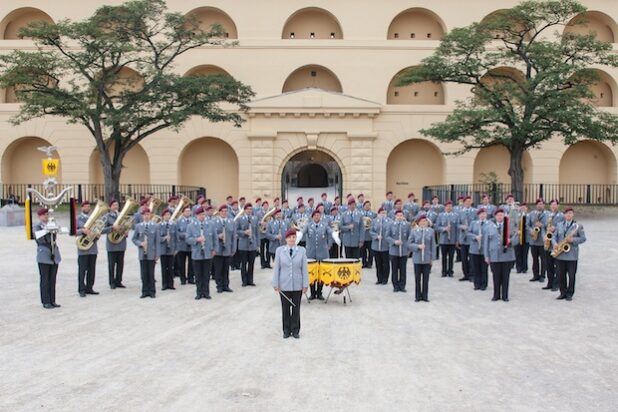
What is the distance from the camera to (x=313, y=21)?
121 ft

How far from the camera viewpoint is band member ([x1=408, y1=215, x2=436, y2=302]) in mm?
13758

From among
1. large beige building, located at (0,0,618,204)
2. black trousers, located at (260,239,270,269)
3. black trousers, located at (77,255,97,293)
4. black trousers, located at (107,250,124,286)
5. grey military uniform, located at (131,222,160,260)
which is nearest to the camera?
grey military uniform, located at (131,222,160,260)

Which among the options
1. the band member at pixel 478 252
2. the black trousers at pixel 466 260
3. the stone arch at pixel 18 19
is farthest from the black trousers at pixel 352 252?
the stone arch at pixel 18 19

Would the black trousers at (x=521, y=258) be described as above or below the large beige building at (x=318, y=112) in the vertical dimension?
below

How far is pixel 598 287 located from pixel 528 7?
16248 millimetres

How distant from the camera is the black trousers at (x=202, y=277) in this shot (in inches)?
555

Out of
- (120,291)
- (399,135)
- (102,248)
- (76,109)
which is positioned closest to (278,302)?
(120,291)

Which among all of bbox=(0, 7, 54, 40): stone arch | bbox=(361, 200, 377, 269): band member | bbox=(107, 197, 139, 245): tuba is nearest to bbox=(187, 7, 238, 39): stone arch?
bbox=(0, 7, 54, 40): stone arch

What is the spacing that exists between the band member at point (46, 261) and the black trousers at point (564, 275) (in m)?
10.2

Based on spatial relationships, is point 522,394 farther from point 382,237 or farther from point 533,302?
point 382,237

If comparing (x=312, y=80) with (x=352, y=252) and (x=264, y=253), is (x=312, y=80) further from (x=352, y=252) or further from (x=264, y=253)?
(x=352, y=252)

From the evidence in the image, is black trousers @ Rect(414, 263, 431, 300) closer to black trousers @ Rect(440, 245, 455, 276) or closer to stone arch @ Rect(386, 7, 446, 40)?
black trousers @ Rect(440, 245, 455, 276)

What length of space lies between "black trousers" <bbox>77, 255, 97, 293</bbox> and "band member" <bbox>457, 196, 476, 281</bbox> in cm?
867

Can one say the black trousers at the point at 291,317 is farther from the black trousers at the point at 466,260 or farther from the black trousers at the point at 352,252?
the black trousers at the point at 352,252
